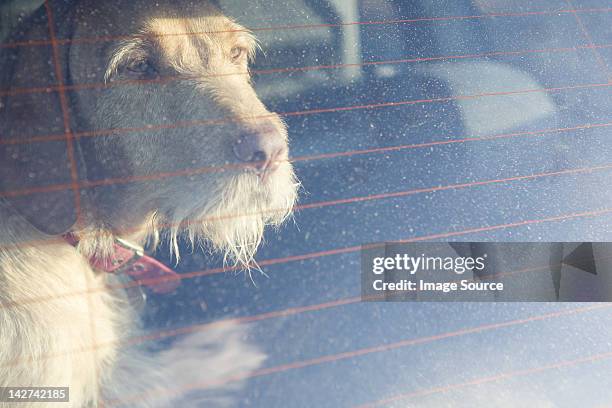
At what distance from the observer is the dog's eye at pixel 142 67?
1.29 m

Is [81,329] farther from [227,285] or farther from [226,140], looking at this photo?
[226,140]

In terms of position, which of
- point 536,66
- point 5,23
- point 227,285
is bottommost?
point 227,285

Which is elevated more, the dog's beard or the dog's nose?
the dog's nose

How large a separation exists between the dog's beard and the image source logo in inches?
9.3

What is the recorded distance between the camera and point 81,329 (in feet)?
4.35

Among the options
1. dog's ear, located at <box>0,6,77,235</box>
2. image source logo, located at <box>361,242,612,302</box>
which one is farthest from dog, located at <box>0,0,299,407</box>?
image source logo, located at <box>361,242,612,302</box>

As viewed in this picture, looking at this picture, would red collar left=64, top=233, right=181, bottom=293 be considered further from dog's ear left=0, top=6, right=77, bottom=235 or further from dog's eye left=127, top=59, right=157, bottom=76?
dog's eye left=127, top=59, right=157, bottom=76

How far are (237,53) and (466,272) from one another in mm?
750

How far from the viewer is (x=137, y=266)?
1291 millimetres

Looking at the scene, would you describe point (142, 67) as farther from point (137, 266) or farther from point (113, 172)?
point (137, 266)

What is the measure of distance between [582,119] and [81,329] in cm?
133

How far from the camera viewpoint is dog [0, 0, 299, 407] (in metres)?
1.27

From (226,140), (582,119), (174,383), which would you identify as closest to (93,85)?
(226,140)

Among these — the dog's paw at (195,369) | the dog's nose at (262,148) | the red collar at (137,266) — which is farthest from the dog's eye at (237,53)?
the dog's paw at (195,369)
